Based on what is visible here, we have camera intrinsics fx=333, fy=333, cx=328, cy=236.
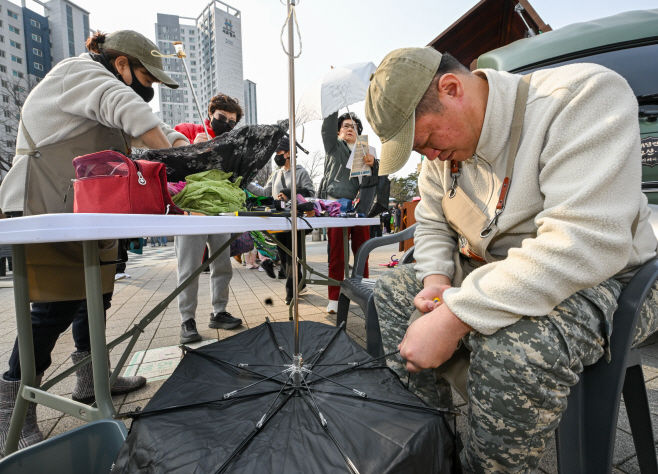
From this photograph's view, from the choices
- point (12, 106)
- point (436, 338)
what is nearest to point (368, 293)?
point (436, 338)

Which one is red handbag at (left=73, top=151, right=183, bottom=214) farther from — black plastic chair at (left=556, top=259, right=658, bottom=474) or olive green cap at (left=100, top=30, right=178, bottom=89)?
black plastic chair at (left=556, top=259, right=658, bottom=474)

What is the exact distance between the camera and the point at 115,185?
100 cm

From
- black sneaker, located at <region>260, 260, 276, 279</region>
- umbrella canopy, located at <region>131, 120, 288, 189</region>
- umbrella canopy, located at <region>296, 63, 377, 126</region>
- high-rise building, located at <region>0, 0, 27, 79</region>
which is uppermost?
high-rise building, located at <region>0, 0, 27, 79</region>

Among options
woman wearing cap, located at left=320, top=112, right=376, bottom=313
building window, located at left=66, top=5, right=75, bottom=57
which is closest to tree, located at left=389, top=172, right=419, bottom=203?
woman wearing cap, located at left=320, top=112, right=376, bottom=313

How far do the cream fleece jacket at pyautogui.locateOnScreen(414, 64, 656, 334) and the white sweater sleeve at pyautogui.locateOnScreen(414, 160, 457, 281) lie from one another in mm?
288

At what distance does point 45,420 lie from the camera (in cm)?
167

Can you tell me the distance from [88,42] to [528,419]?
96.2 inches

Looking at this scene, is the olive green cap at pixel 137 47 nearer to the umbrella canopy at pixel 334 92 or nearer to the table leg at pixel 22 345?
the table leg at pixel 22 345

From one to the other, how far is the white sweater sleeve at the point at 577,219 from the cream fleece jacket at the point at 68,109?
1.39m

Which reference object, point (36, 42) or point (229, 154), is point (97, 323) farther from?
point (36, 42)

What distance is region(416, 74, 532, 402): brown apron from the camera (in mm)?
1009

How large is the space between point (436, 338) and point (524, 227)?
0.45 m

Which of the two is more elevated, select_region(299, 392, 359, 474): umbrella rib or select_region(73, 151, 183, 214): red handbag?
select_region(73, 151, 183, 214): red handbag

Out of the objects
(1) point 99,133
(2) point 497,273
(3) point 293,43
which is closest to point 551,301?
(2) point 497,273
